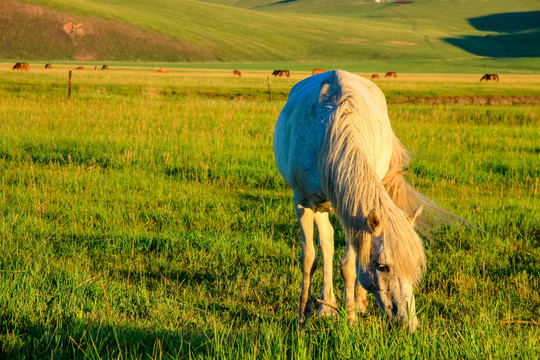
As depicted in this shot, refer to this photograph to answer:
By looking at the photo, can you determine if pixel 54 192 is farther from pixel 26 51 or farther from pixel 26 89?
pixel 26 51

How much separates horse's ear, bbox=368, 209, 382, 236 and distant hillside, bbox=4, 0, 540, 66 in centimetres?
11010

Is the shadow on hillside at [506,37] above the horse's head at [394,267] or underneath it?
above

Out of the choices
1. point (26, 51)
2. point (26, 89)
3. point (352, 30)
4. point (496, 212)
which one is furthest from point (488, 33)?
point (496, 212)

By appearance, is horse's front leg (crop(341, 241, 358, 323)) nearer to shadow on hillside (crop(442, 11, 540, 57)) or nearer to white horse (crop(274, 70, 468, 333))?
white horse (crop(274, 70, 468, 333))

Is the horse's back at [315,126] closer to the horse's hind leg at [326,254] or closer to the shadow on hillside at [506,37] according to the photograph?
the horse's hind leg at [326,254]

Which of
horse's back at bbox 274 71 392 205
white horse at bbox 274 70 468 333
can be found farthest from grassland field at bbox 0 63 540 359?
horse's back at bbox 274 71 392 205

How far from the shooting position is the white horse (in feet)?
10.6

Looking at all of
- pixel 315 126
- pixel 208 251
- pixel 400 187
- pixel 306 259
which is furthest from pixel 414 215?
pixel 208 251

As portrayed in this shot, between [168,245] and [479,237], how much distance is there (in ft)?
11.7

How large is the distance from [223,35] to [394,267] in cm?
12960

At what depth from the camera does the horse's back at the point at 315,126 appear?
406cm

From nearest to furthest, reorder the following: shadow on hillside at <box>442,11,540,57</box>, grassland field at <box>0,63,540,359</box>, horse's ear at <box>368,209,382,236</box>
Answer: horse's ear at <box>368,209,382,236</box>, grassland field at <box>0,63,540,359</box>, shadow on hillside at <box>442,11,540,57</box>

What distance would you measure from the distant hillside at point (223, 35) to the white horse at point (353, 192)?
109 meters

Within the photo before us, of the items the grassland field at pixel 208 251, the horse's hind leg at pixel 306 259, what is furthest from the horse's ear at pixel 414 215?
the horse's hind leg at pixel 306 259
